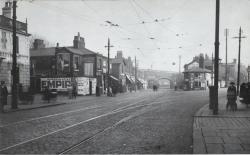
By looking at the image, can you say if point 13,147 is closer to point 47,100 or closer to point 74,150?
point 74,150

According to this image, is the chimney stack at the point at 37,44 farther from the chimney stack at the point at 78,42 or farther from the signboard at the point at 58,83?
the signboard at the point at 58,83

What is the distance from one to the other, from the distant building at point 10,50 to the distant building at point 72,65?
892cm

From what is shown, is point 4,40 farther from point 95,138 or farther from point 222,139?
point 222,139

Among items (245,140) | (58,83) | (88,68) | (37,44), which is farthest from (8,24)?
(245,140)

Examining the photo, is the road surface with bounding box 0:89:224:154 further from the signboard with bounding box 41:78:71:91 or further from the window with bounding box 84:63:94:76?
the window with bounding box 84:63:94:76

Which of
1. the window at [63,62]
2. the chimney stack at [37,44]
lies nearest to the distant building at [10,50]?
the window at [63,62]

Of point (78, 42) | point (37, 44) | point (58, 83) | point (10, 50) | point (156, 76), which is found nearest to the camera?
point (10, 50)

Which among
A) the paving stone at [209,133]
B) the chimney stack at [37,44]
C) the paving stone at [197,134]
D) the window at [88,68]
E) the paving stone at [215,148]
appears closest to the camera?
the paving stone at [215,148]

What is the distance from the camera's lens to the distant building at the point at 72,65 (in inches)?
1714

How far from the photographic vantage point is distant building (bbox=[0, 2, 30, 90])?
28.8m

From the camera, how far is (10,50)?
98.3ft

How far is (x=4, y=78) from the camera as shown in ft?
94.2

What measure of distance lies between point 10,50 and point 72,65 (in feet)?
49.2

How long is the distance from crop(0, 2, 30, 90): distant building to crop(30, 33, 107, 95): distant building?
892 centimetres
